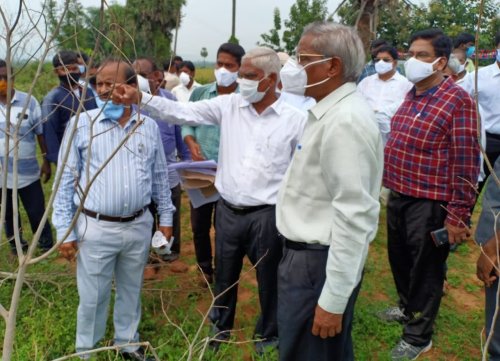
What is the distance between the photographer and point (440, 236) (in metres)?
2.45

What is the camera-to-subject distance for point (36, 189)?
154 inches

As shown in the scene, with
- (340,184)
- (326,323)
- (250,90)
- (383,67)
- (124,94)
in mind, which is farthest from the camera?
(383,67)

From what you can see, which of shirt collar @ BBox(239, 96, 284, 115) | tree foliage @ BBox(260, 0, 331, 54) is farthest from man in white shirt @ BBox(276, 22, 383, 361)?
tree foliage @ BBox(260, 0, 331, 54)

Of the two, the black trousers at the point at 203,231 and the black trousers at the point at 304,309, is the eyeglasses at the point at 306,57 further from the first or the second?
the black trousers at the point at 203,231

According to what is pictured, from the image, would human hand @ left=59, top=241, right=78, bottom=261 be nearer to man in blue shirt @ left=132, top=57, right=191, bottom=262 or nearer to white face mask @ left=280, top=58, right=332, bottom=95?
white face mask @ left=280, top=58, right=332, bottom=95

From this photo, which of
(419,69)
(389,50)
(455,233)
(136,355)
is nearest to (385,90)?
(389,50)

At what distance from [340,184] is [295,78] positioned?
0.54 m

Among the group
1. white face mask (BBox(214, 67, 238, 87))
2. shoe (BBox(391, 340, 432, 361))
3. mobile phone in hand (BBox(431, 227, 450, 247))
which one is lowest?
shoe (BBox(391, 340, 432, 361))

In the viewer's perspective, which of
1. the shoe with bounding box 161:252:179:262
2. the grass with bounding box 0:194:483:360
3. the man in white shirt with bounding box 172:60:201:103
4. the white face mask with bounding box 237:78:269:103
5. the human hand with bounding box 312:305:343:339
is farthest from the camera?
the man in white shirt with bounding box 172:60:201:103

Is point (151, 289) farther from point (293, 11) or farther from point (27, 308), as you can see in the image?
point (293, 11)

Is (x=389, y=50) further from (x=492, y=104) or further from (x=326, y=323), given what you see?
(x=326, y=323)

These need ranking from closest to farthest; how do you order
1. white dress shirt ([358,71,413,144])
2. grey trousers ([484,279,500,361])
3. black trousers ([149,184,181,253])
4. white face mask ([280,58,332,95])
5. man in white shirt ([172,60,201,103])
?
white face mask ([280,58,332,95]), grey trousers ([484,279,500,361]), black trousers ([149,184,181,253]), white dress shirt ([358,71,413,144]), man in white shirt ([172,60,201,103])

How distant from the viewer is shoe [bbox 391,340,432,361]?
2740mm

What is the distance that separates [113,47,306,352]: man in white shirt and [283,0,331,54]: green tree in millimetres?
19264
